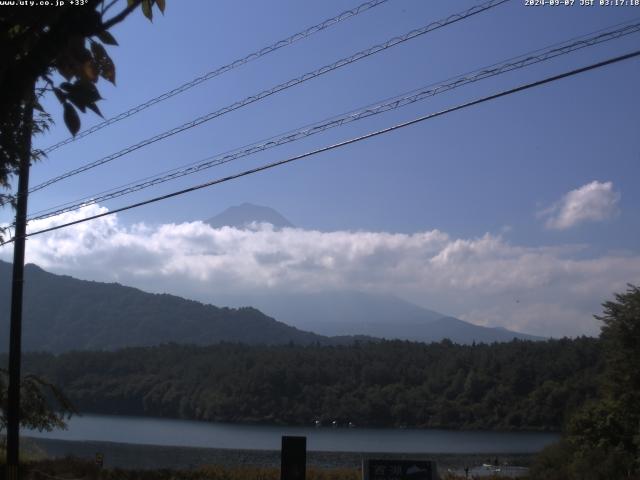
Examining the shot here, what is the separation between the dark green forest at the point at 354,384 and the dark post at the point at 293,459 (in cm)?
5868

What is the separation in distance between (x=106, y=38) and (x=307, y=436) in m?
52.2

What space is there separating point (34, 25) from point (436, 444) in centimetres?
6164

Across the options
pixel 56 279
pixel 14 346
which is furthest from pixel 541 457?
pixel 56 279

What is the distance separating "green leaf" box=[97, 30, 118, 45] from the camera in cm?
366

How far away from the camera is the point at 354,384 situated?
8725cm

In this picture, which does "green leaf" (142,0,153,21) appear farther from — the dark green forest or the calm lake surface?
the dark green forest

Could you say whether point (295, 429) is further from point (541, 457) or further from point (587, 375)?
point (541, 457)

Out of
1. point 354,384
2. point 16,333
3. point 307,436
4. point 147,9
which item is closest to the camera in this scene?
point 147,9

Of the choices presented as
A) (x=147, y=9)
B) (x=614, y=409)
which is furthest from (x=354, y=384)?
(x=147, y=9)

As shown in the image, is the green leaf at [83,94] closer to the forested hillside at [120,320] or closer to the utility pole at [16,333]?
the utility pole at [16,333]

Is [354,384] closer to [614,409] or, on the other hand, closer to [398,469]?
[614,409]

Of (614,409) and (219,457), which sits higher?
(614,409)

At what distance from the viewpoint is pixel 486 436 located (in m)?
70.2

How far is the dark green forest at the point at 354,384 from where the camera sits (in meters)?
75.0
